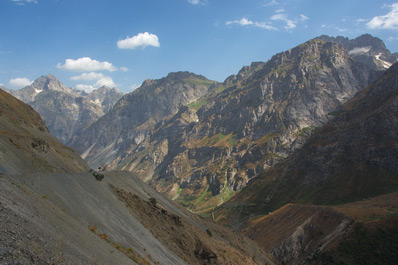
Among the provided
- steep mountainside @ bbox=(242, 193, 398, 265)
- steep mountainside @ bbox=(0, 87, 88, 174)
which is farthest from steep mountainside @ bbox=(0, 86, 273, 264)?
steep mountainside @ bbox=(242, 193, 398, 265)

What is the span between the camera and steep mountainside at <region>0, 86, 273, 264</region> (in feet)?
78.6

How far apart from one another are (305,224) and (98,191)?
332 feet

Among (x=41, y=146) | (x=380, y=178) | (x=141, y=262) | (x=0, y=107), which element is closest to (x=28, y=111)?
(x=0, y=107)

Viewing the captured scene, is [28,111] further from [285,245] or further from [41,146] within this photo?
[285,245]

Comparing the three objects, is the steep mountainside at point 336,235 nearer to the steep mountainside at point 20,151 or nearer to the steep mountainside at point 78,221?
the steep mountainside at point 78,221

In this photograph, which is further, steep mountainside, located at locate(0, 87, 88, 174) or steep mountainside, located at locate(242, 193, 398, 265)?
steep mountainside, located at locate(242, 193, 398, 265)

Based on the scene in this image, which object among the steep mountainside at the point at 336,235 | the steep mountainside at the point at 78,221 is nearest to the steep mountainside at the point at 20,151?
the steep mountainside at the point at 78,221

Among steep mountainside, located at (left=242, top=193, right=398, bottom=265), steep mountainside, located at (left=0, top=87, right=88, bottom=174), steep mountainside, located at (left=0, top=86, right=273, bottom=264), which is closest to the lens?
steep mountainside, located at (left=0, top=86, right=273, bottom=264)

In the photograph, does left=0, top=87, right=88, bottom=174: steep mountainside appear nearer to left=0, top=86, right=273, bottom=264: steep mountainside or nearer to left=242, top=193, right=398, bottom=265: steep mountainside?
left=0, top=86, right=273, bottom=264: steep mountainside

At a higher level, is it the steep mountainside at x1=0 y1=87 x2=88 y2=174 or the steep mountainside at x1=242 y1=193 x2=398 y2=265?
the steep mountainside at x1=0 y1=87 x2=88 y2=174

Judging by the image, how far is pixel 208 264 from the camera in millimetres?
55219

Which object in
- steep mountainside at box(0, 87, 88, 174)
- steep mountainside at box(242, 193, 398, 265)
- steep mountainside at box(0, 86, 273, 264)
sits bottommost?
steep mountainside at box(242, 193, 398, 265)

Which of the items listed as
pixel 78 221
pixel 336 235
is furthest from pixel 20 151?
pixel 336 235

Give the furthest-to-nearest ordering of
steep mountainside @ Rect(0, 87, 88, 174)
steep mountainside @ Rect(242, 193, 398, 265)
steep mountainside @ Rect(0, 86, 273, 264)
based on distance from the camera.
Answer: steep mountainside @ Rect(242, 193, 398, 265) < steep mountainside @ Rect(0, 87, 88, 174) < steep mountainside @ Rect(0, 86, 273, 264)
